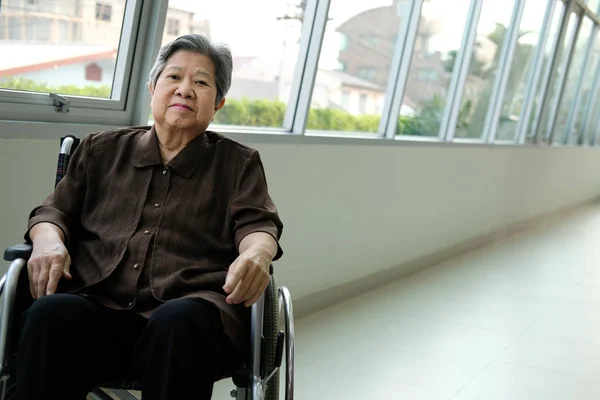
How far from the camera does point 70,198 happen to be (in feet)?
6.06

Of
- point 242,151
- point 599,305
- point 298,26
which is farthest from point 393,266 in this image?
point 242,151

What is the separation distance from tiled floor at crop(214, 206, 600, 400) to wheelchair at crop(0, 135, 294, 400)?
1022 mm

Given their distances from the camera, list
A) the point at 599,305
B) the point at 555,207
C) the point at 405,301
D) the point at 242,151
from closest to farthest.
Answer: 1. the point at 242,151
2. the point at 405,301
3. the point at 599,305
4. the point at 555,207

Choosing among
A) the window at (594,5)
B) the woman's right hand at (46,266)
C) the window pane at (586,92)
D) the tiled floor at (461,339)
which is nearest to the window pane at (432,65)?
the tiled floor at (461,339)

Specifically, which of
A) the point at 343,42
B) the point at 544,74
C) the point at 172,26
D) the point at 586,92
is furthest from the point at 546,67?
the point at 172,26

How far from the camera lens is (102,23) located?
256cm

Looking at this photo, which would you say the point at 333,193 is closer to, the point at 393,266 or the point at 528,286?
the point at 393,266

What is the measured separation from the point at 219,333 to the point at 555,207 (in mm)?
7871

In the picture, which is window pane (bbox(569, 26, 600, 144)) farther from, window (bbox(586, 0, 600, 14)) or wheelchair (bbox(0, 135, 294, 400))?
wheelchair (bbox(0, 135, 294, 400))

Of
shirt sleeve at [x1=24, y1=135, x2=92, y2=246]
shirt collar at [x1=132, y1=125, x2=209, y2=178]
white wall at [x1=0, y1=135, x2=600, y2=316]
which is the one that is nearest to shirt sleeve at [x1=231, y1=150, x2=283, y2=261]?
shirt collar at [x1=132, y1=125, x2=209, y2=178]

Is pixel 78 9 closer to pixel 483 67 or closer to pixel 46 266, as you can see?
pixel 46 266

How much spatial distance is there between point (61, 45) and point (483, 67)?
452 centimetres

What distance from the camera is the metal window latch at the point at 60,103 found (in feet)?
7.77

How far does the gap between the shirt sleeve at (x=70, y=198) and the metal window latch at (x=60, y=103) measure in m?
0.55
